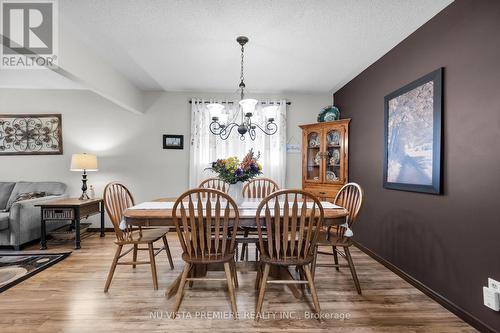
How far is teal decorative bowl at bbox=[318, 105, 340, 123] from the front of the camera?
3980 millimetres

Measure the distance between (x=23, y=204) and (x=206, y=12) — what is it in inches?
130

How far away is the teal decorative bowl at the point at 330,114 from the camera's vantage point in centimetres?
398

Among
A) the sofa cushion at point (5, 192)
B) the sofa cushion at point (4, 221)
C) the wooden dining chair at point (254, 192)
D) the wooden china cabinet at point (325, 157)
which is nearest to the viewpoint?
the wooden dining chair at point (254, 192)

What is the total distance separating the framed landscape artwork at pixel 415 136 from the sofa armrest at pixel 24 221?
4435 mm

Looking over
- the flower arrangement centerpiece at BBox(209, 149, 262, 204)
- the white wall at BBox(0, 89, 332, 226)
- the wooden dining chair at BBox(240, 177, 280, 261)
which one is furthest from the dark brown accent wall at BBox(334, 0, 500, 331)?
the white wall at BBox(0, 89, 332, 226)

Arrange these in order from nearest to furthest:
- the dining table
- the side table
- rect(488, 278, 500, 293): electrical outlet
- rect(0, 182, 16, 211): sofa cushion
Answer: rect(488, 278, 500, 293): electrical outlet → the dining table → the side table → rect(0, 182, 16, 211): sofa cushion

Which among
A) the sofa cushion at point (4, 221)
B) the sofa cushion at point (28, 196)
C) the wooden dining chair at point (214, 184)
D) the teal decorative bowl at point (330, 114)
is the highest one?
the teal decorative bowl at point (330, 114)

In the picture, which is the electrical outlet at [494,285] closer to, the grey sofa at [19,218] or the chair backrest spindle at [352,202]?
the chair backrest spindle at [352,202]

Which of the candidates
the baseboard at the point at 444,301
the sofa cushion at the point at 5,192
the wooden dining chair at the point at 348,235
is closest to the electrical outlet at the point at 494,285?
the baseboard at the point at 444,301

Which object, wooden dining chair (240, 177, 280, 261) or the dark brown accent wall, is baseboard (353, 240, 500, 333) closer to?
the dark brown accent wall

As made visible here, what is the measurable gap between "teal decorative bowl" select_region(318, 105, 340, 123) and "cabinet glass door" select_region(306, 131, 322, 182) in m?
0.31

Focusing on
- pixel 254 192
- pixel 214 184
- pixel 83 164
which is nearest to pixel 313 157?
pixel 254 192

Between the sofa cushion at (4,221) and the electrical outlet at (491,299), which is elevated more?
the sofa cushion at (4,221)

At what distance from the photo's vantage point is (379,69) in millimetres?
2984
